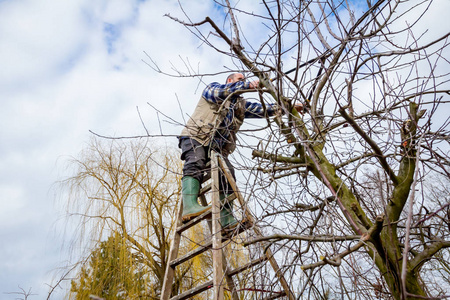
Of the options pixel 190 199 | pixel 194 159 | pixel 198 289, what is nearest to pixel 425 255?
pixel 198 289

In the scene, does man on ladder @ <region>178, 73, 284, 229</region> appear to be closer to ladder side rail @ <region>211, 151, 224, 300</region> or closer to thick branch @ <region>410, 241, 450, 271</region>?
ladder side rail @ <region>211, 151, 224, 300</region>

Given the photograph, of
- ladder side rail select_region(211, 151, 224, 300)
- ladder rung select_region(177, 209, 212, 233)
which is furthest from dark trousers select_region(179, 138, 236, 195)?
ladder rung select_region(177, 209, 212, 233)

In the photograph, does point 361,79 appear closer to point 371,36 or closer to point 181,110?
point 371,36

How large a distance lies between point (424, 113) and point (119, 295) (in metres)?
4.61

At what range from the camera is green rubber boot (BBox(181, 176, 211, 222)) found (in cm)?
320

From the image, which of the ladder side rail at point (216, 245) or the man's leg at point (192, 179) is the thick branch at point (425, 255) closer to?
the ladder side rail at point (216, 245)

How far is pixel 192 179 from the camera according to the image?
336 centimetres

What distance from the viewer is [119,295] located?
5125 mm

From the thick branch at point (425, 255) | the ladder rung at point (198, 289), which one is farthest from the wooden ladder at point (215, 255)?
the thick branch at point (425, 255)

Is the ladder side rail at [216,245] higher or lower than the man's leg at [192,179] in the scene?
lower

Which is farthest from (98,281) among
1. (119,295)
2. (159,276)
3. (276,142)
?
(276,142)

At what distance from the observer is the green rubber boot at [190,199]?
3.20 meters

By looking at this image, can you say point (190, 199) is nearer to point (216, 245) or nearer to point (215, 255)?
point (216, 245)

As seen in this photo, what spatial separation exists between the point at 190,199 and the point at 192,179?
20 centimetres
